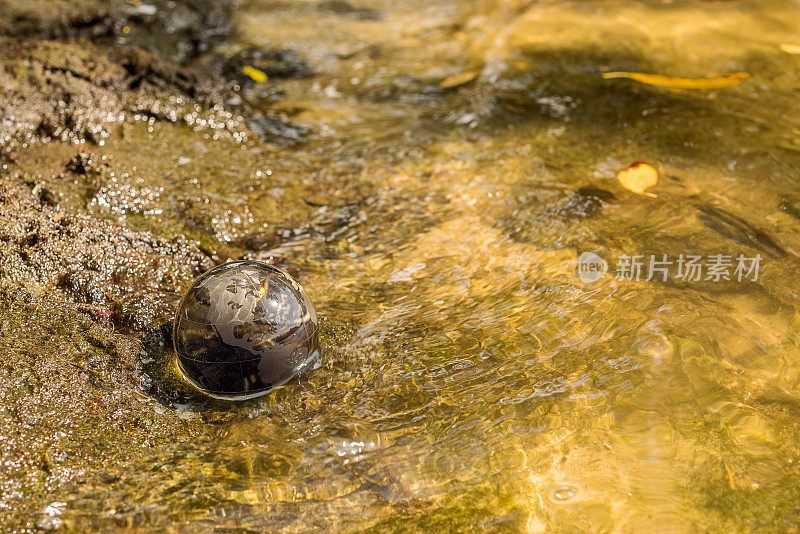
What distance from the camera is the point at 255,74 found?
5.98m

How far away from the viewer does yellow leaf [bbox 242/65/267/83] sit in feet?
19.4

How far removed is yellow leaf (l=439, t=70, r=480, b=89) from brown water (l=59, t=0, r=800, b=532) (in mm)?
91

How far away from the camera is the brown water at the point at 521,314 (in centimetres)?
240

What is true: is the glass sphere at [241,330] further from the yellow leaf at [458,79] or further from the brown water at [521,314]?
the yellow leaf at [458,79]

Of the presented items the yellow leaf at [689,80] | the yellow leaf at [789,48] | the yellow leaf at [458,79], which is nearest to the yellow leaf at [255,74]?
the yellow leaf at [458,79]

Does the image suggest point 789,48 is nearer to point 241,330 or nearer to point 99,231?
point 241,330

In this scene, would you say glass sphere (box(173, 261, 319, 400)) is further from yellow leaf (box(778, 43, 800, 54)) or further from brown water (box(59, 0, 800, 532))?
yellow leaf (box(778, 43, 800, 54))

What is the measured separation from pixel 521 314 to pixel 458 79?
10.8 ft

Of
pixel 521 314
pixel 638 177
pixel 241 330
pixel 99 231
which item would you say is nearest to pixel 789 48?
pixel 638 177

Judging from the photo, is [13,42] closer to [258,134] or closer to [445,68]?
[258,134]

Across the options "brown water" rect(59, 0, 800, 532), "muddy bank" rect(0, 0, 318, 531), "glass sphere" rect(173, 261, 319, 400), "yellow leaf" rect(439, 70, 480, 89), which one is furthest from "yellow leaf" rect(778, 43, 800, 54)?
"glass sphere" rect(173, 261, 319, 400)

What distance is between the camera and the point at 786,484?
2393 mm

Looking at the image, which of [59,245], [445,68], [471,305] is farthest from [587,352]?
[445,68]

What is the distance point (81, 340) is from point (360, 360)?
52.9 inches
